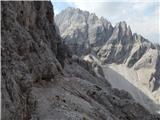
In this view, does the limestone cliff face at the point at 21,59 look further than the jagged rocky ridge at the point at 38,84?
No

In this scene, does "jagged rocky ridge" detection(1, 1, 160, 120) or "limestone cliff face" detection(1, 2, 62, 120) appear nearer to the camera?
"limestone cliff face" detection(1, 2, 62, 120)

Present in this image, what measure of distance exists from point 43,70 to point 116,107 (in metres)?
9.37

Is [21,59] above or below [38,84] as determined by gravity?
above

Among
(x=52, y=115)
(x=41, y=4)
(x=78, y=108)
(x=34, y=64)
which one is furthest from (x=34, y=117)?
(x=41, y=4)

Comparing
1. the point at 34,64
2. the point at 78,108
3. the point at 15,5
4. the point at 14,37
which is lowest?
the point at 78,108

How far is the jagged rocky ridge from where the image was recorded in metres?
20.7

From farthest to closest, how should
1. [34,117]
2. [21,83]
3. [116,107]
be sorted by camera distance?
[116,107] < [34,117] < [21,83]

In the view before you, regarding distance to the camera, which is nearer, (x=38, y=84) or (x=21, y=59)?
(x=21, y=59)

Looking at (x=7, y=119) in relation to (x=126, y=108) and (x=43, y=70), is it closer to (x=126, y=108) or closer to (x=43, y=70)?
(x=43, y=70)

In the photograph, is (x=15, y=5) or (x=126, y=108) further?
(x=126, y=108)

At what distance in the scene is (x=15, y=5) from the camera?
30.2 metres

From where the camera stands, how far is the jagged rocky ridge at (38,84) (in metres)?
20.7

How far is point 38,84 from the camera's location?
1348 inches

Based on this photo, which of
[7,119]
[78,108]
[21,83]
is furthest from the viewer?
[78,108]
